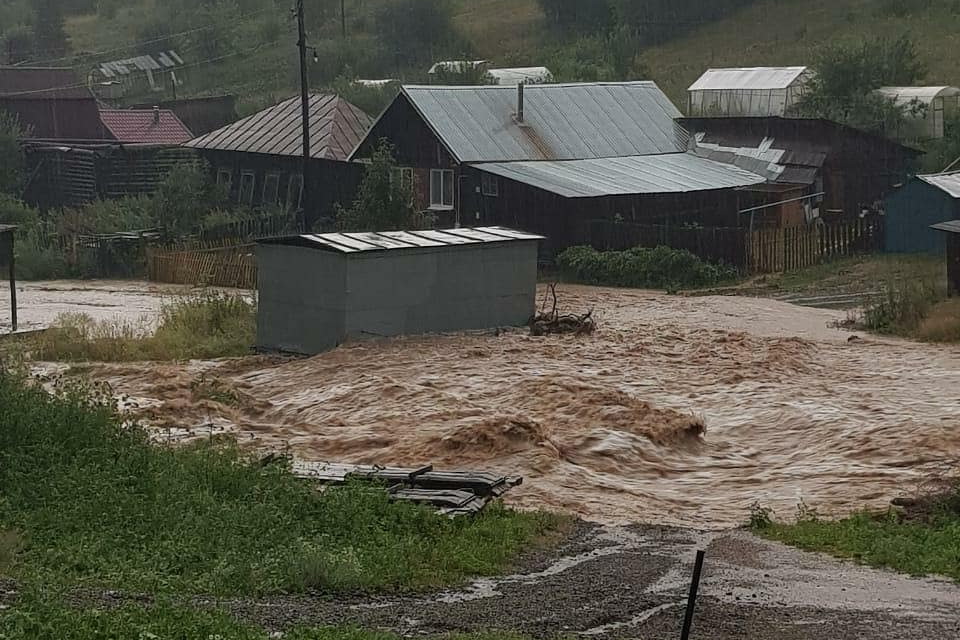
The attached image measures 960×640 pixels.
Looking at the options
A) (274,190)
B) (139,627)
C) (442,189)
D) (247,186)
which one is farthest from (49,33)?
(139,627)

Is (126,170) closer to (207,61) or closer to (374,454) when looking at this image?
(207,61)

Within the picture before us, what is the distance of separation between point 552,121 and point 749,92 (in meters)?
13.7

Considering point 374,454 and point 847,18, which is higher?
point 847,18

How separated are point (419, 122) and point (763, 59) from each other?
91.7 ft

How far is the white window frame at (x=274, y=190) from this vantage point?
48.0 m

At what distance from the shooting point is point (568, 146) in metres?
42.8

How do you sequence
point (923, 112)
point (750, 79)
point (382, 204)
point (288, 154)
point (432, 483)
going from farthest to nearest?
point (750, 79)
point (923, 112)
point (288, 154)
point (382, 204)
point (432, 483)

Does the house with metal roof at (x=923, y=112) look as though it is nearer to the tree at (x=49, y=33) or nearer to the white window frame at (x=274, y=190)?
the white window frame at (x=274, y=190)

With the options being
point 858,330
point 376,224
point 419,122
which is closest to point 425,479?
point 858,330

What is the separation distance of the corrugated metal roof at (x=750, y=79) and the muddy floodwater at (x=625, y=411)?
86.5 feet

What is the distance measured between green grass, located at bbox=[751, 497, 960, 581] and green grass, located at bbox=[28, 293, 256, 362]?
46.2 feet

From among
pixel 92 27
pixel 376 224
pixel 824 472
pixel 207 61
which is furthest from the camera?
pixel 92 27

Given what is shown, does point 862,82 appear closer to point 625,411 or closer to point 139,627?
point 625,411

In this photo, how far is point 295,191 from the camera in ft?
155
